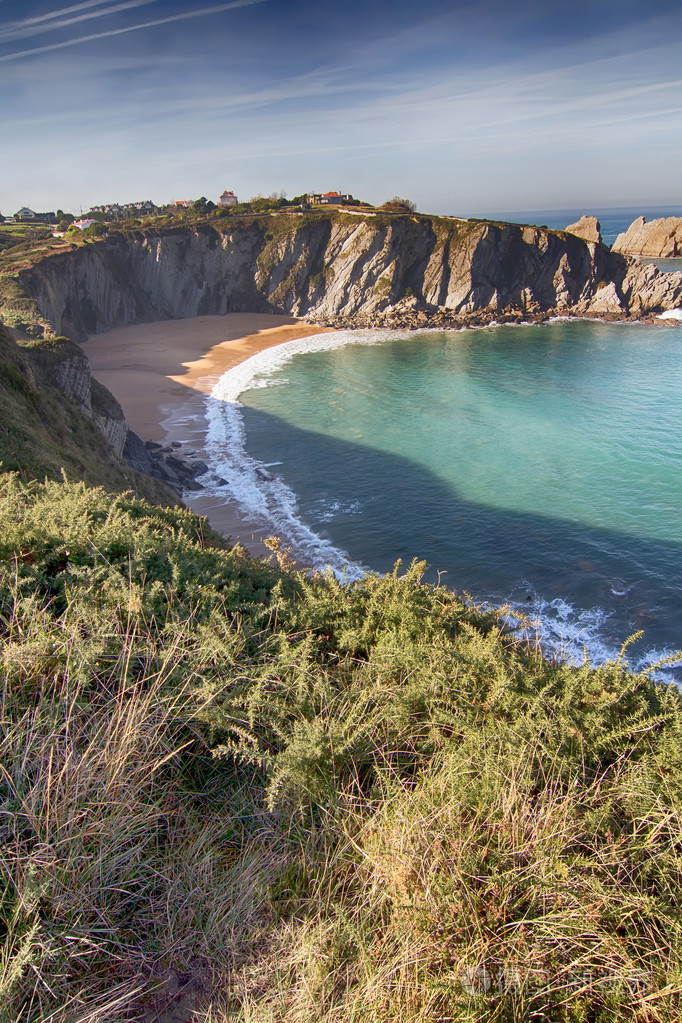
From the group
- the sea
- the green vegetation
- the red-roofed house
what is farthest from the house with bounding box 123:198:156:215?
the green vegetation

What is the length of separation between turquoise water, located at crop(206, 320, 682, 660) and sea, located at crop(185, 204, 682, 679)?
0.10m

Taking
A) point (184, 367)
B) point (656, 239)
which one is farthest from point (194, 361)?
point (656, 239)

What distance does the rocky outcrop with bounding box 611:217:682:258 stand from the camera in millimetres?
108375

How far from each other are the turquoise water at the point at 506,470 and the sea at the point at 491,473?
99mm

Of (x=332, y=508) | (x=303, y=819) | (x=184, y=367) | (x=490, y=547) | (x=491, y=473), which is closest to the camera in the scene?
(x=303, y=819)

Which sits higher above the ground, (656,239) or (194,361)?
(656,239)

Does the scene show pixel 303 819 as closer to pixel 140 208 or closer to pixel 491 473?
pixel 491 473

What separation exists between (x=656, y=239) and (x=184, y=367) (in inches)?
4286

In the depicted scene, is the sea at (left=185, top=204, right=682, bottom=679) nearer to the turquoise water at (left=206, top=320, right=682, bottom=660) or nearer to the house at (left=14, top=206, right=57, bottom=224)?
the turquoise water at (left=206, top=320, right=682, bottom=660)

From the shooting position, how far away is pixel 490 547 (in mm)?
21688

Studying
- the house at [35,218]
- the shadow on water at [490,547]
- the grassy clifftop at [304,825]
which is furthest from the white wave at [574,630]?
the house at [35,218]

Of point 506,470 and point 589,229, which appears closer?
point 506,470

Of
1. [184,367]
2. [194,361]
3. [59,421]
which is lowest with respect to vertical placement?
[184,367]

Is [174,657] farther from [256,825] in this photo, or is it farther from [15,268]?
[15,268]
